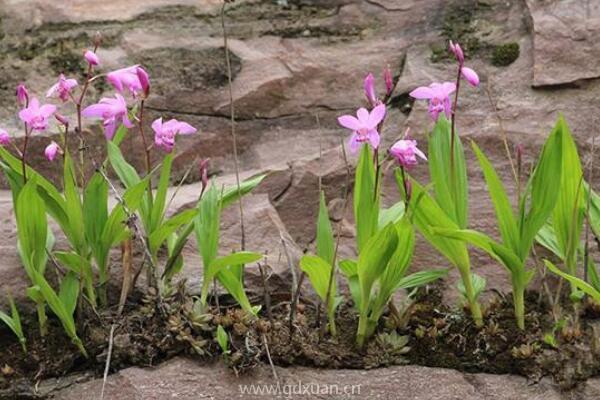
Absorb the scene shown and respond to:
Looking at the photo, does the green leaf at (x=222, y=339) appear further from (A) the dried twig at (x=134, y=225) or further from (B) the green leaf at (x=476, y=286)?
(B) the green leaf at (x=476, y=286)

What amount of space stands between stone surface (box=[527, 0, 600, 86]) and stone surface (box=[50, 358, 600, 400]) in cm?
117

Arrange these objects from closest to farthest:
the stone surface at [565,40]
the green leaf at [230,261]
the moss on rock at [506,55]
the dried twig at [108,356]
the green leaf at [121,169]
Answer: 1. the dried twig at [108,356]
2. the green leaf at [230,261]
3. the green leaf at [121,169]
4. the stone surface at [565,40]
5. the moss on rock at [506,55]

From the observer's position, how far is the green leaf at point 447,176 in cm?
251

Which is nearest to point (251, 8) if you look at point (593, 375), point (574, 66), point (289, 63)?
point (289, 63)

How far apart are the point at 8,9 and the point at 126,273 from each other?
1.58 metres

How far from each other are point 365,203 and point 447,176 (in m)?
0.25

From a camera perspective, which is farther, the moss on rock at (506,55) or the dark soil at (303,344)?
the moss on rock at (506,55)

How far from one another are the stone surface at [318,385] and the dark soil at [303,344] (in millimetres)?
32

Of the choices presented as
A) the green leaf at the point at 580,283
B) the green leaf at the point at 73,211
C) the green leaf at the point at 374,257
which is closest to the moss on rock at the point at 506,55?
the green leaf at the point at 580,283

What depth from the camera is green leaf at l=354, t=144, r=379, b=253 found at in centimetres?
248

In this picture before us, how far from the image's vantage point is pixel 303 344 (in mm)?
2467

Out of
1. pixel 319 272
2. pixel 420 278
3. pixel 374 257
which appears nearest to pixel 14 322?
pixel 319 272

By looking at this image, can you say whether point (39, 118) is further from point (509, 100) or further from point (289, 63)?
point (509, 100)

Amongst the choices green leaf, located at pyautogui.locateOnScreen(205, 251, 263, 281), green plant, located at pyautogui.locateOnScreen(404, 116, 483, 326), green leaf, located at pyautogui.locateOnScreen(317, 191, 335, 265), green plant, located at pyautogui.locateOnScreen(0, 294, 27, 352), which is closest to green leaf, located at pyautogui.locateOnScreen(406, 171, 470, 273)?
green plant, located at pyautogui.locateOnScreen(404, 116, 483, 326)
